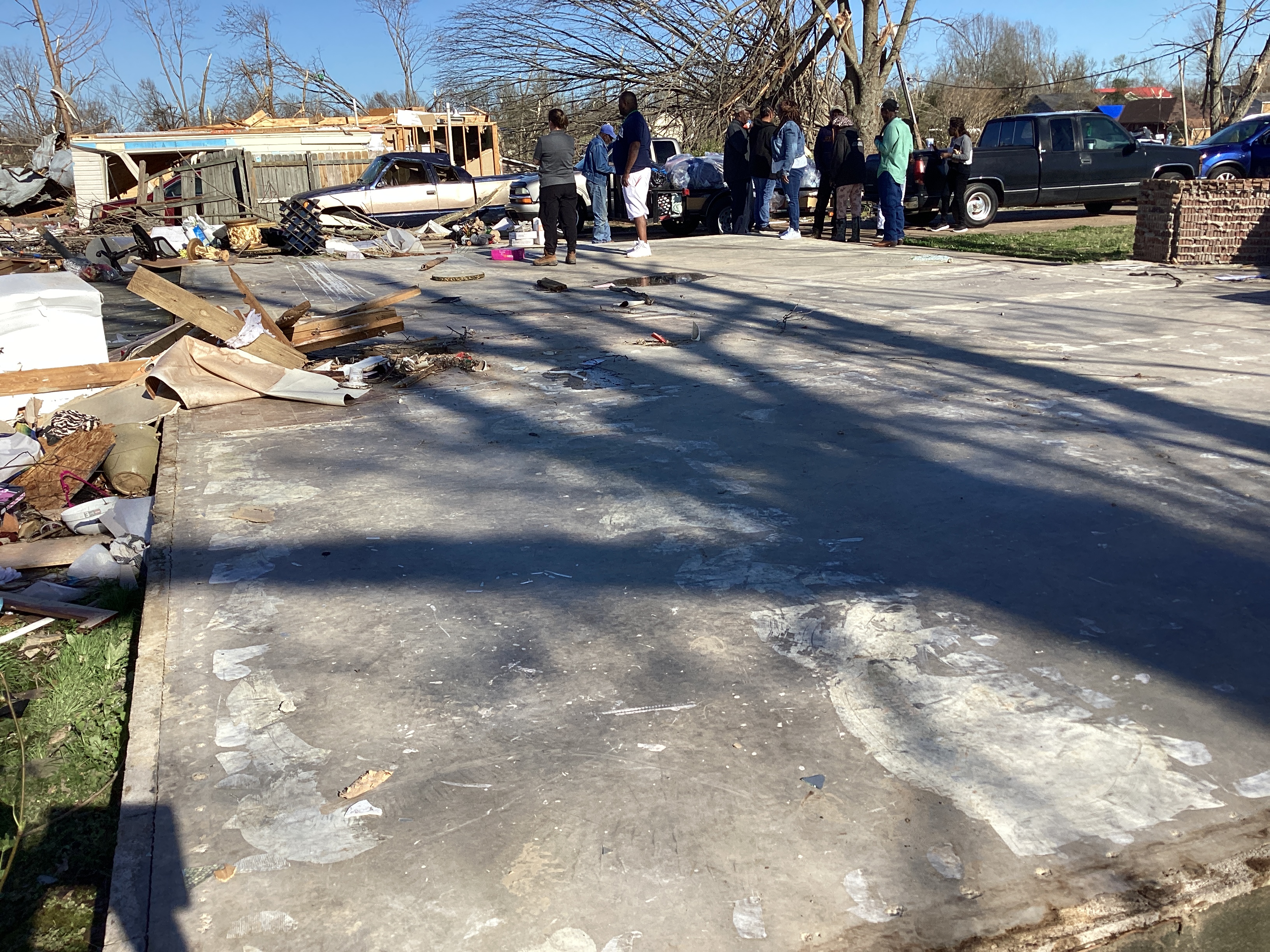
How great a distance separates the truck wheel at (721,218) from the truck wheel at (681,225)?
286mm

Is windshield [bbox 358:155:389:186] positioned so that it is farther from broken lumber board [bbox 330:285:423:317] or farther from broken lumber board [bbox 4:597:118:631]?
broken lumber board [bbox 4:597:118:631]

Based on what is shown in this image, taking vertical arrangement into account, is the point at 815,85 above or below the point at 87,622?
above

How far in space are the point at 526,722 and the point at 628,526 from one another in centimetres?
138

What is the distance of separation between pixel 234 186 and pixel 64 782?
19.8m

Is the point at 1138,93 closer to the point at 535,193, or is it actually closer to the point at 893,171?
the point at 535,193

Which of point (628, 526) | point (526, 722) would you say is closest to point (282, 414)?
point (628, 526)

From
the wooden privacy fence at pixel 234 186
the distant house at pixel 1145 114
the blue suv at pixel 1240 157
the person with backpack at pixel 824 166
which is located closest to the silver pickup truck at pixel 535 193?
the person with backpack at pixel 824 166

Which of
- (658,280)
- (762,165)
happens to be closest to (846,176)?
(762,165)

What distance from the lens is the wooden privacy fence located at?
65.0 feet

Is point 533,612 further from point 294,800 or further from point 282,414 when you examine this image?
point 282,414

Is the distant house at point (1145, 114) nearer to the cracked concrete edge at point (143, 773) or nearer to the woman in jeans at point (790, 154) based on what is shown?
the woman in jeans at point (790, 154)

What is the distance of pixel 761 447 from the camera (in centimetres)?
475

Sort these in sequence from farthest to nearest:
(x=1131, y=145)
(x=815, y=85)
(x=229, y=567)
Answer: (x=815, y=85)
(x=1131, y=145)
(x=229, y=567)

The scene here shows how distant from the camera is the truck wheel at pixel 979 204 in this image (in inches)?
623
